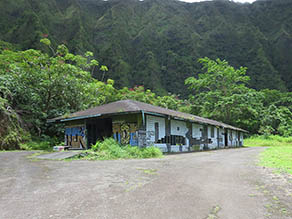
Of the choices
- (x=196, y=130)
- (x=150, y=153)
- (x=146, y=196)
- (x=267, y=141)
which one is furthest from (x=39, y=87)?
(x=267, y=141)

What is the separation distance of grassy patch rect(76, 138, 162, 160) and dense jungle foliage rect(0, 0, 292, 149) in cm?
836

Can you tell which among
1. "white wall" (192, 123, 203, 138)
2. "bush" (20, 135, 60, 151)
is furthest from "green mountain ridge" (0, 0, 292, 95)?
"white wall" (192, 123, 203, 138)

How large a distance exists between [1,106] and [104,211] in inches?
629

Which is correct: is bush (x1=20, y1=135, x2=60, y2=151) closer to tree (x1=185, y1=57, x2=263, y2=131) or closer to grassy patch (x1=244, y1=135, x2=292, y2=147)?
tree (x1=185, y1=57, x2=263, y2=131)

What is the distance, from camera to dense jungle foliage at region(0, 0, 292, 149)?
20.5 m

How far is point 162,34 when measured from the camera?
64.1 metres

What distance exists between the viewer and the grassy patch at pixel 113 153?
11.1m

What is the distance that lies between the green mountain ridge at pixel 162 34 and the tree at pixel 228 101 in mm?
14046

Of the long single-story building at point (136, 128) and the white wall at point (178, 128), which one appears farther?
the white wall at point (178, 128)

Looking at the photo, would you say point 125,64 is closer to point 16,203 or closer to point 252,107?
point 252,107

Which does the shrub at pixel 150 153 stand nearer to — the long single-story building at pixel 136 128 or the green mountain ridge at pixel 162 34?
the long single-story building at pixel 136 128

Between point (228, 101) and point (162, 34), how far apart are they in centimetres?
3541

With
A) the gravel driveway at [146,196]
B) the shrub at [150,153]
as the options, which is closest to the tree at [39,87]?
the shrub at [150,153]

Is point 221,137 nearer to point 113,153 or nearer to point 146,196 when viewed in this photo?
point 113,153
